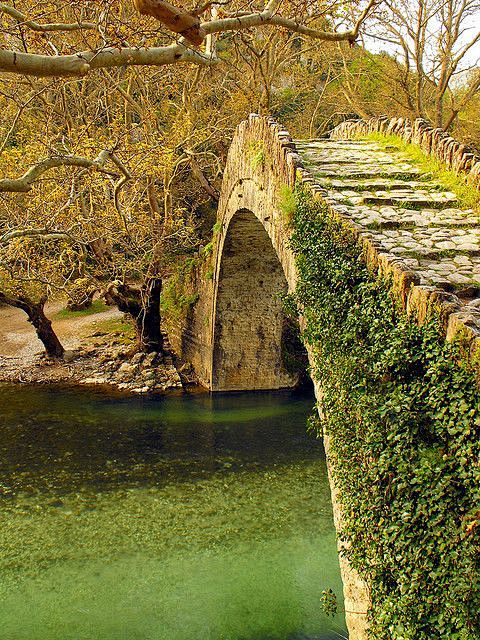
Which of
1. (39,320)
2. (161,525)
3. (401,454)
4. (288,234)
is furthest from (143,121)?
(401,454)

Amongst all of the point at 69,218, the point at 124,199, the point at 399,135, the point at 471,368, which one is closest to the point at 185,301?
the point at 124,199

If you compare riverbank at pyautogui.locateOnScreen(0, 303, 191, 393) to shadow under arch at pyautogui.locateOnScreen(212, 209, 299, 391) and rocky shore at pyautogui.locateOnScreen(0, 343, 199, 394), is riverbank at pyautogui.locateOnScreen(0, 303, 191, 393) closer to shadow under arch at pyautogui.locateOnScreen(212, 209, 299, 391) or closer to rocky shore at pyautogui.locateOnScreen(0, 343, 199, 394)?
rocky shore at pyautogui.locateOnScreen(0, 343, 199, 394)

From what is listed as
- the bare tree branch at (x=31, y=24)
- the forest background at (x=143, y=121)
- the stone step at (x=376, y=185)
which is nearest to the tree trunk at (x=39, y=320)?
the forest background at (x=143, y=121)

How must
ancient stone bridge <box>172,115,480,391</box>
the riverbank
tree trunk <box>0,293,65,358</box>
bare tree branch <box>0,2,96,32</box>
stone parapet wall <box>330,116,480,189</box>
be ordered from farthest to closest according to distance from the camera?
the riverbank, tree trunk <box>0,293,65,358</box>, stone parapet wall <box>330,116,480,189</box>, ancient stone bridge <box>172,115,480,391</box>, bare tree branch <box>0,2,96,32</box>

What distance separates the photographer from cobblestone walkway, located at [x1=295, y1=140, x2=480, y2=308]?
636 cm

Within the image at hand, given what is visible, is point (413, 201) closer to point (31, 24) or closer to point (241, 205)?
point (31, 24)

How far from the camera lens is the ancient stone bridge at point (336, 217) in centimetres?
609

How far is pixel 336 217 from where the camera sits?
7.23 m

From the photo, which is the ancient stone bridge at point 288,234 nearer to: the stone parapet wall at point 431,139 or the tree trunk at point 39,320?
the stone parapet wall at point 431,139

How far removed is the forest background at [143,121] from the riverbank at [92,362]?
0.68 meters

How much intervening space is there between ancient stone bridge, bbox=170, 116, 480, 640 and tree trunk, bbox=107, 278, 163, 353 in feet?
3.37

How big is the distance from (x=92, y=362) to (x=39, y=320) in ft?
6.40

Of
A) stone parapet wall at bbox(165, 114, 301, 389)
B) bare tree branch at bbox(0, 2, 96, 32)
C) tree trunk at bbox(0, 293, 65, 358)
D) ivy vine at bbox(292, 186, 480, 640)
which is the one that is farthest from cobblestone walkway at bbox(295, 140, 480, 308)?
tree trunk at bbox(0, 293, 65, 358)

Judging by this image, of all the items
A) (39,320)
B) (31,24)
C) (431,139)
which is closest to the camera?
(31,24)
